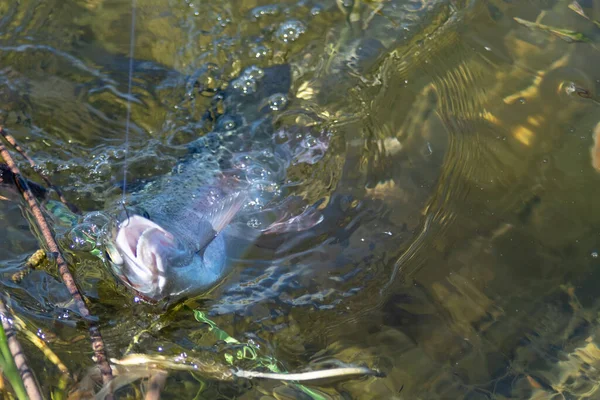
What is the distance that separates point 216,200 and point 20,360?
1.04 metres

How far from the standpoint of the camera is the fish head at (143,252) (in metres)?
1.98

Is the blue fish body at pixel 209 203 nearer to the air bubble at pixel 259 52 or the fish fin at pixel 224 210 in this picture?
the fish fin at pixel 224 210

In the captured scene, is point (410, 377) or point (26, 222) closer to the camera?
point (410, 377)

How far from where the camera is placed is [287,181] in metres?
3.24

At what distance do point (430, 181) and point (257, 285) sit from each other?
1.02 metres

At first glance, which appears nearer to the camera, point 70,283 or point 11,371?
point 11,371

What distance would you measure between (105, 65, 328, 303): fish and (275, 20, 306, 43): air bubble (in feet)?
0.82

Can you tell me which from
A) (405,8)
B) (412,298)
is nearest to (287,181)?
(412,298)

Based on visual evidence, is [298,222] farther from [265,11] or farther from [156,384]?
[265,11]

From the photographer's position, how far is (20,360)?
6.93 feet

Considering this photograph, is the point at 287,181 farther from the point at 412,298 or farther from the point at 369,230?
the point at 412,298

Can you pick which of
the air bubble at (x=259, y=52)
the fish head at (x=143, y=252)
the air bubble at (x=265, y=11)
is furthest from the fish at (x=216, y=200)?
the air bubble at (x=265, y=11)

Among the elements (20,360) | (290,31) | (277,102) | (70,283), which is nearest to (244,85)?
(277,102)

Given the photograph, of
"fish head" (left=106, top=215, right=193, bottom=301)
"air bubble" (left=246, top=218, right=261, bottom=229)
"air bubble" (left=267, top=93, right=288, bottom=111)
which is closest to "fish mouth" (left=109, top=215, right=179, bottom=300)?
"fish head" (left=106, top=215, right=193, bottom=301)
